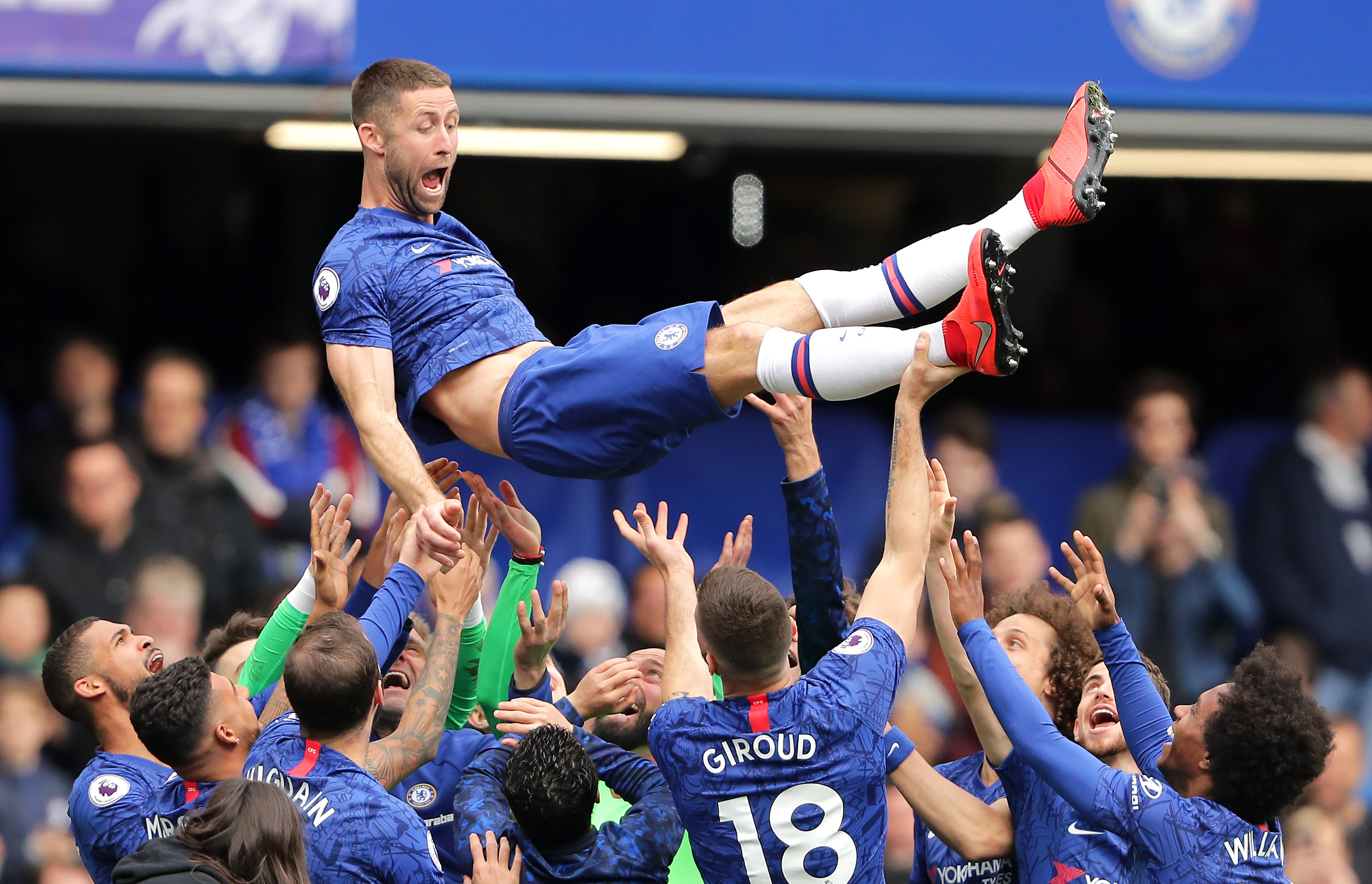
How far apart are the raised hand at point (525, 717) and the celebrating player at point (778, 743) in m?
0.31

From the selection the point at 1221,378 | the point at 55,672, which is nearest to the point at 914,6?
the point at 1221,378

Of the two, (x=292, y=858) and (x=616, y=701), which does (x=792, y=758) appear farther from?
(x=292, y=858)

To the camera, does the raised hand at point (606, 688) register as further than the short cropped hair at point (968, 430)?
No

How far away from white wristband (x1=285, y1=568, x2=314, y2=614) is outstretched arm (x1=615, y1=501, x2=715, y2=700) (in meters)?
0.98

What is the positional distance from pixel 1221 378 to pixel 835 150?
2.89 metres

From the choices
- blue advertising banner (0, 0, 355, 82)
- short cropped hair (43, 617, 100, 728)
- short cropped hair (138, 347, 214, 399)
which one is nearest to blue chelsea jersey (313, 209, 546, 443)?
short cropped hair (43, 617, 100, 728)

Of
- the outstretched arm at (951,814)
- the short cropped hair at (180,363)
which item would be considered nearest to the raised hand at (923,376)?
the outstretched arm at (951,814)

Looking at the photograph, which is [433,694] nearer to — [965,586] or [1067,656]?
[965,586]

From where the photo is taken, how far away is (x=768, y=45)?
25.2ft

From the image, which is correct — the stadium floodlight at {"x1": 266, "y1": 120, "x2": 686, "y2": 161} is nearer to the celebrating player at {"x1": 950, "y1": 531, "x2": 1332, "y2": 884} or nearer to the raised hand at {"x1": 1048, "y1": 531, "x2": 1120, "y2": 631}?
the raised hand at {"x1": 1048, "y1": 531, "x2": 1120, "y2": 631}

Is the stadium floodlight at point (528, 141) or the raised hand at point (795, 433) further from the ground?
the stadium floodlight at point (528, 141)

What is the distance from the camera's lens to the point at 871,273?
452cm

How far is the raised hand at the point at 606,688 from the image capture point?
170 inches

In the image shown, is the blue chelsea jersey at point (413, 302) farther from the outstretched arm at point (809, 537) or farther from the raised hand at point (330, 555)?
the outstretched arm at point (809, 537)
